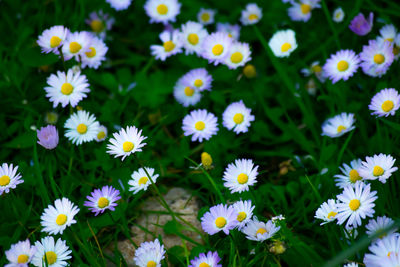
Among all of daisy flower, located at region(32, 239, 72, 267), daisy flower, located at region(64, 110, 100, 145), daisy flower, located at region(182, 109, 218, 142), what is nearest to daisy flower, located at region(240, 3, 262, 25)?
daisy flower, located at region(182, 109, 218, 142)

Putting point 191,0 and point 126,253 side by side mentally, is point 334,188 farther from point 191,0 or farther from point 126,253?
point 191,0

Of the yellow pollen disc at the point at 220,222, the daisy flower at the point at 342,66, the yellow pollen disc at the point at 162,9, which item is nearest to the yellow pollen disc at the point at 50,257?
the yellow pollen disc at the point at 220,222

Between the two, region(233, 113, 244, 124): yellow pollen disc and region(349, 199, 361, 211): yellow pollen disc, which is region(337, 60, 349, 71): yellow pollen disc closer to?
region(233, 113, 244, 124): yellow pollen disc

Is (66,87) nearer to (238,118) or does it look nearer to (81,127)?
(81,127)

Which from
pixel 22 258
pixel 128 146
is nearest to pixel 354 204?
pixel 128 146

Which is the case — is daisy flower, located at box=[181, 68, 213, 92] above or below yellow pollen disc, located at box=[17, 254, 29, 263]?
above

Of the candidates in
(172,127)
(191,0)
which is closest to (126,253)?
Result: (172,127)

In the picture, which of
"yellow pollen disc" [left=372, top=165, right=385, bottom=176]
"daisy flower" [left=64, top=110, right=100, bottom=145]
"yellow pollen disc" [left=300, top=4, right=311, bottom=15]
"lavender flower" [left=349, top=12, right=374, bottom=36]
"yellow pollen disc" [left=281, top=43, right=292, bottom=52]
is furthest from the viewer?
"yellow pollen disc" [left=300, top=4, right=311, bottom=15]
